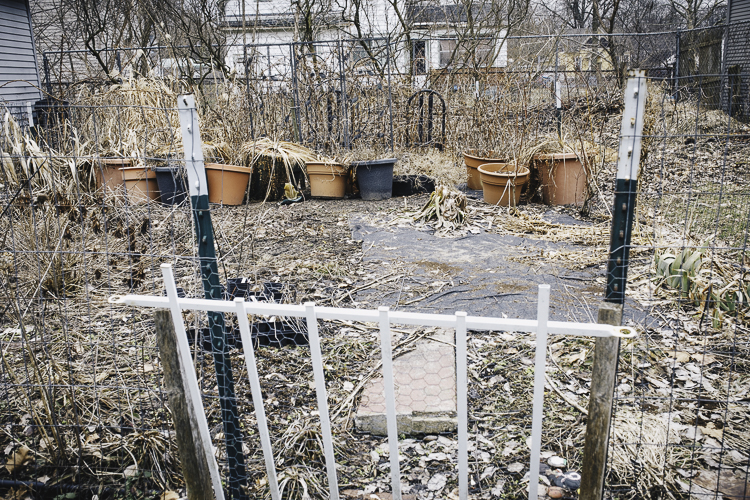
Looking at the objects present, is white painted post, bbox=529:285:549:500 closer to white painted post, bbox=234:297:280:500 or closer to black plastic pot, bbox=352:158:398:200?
white painted post, bbox=234:297:280:500

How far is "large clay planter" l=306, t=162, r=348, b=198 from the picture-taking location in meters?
7.97

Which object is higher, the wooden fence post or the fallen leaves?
the wooden fence post

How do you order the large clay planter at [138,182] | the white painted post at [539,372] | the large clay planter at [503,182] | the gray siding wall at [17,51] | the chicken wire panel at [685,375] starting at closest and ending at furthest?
the white painted post at [539,372] → the chicken wire panel at [685,375] → the large clay planter at [138,182] → the large clay planter at [503,182] → the gray siding wall at [17,51]

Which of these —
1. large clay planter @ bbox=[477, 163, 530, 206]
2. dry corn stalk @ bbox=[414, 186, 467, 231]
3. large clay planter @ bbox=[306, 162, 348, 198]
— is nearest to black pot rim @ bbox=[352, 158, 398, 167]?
large clay planter @ bbox=[306, 162, 348, 198]

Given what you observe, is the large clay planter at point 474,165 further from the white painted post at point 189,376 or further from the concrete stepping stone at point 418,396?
the white painted post at point 189,376

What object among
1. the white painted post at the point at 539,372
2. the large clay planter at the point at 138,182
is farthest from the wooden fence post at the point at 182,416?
the large clay planter at the point at 138,182

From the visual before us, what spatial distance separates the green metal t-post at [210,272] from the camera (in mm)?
1787

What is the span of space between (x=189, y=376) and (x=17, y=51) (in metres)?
13.5

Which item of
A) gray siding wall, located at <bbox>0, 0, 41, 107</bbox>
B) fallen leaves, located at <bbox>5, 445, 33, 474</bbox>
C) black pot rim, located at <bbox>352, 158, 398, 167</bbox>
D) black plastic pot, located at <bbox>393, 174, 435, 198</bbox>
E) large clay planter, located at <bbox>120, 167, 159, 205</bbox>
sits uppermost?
gray siding wall, located at <bbox>0, 0, 41, 107</bbox>

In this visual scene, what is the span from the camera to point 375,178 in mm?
7980

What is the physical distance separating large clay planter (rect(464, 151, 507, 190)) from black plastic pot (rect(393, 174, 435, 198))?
60 cm

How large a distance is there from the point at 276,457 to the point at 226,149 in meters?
6.25

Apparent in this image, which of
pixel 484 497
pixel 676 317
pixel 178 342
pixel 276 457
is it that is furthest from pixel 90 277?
pixel 676 317

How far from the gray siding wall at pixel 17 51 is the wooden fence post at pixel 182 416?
38.9 feet
